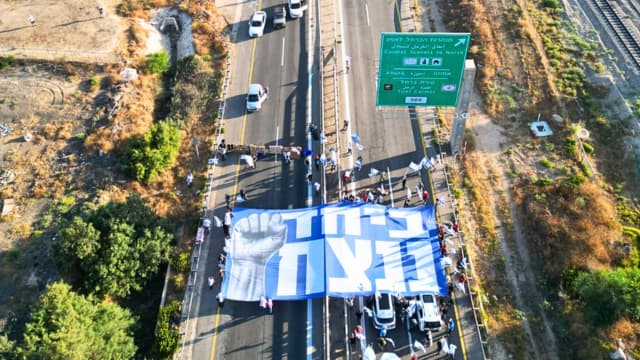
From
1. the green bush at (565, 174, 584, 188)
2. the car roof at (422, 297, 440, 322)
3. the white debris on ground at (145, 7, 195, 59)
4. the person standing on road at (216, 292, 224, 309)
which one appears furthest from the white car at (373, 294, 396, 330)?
the white debris on ground at (145, 7, 195, 59)

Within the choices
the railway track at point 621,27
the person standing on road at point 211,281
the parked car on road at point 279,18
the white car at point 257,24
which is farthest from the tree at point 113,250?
the railway track at point 621,27

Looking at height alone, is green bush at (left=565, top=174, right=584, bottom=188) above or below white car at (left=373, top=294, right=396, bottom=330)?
above

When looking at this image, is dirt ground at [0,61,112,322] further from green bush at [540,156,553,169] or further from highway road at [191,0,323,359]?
green bush at [540,156,553,169]

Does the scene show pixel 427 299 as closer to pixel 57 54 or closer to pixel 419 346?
pixel 419 346

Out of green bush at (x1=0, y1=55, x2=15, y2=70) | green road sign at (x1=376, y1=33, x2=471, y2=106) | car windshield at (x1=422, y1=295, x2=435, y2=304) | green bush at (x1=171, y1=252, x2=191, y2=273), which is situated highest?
green bush at (x1=0, y1=55, x2=15, y2=70)

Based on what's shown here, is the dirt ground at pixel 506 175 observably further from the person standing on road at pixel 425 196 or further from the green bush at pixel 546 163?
the person standing on road at pixel 425 196

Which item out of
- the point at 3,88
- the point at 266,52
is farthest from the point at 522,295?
the point at 3,88

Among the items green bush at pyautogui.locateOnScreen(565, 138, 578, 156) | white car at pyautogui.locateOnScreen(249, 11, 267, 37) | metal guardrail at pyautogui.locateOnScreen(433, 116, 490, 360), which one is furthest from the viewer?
white car at pyautogui.locateOnScreen(249, 11, 267, 37)
